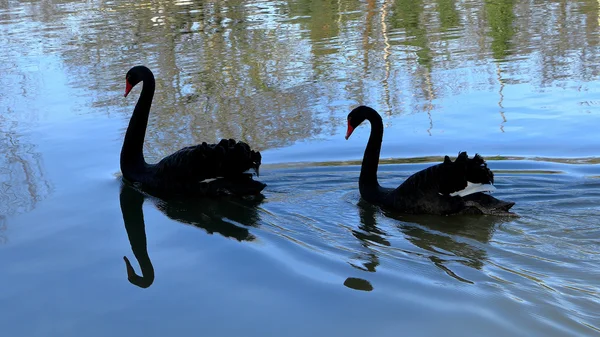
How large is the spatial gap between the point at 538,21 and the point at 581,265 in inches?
359

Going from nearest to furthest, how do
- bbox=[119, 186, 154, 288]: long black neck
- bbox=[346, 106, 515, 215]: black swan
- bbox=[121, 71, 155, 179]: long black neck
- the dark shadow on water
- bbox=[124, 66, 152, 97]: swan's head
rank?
the dark shadow on water < bbox=[119, 186, 154, 288]: long black neck < bbox=[346, 106, 515, 215]: black swan < bbox=[121, 71, 155, 179]: long black neck < bbox=[124, 66, 152, 97]: swan's head

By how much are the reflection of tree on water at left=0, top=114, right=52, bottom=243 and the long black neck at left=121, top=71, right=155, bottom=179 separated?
592mm

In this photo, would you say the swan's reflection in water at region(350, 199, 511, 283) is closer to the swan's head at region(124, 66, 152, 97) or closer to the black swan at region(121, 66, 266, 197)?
the black swan at region(121, 66, 266, 197)

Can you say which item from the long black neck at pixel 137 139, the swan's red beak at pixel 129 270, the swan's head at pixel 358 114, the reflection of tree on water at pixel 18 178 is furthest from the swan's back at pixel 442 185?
the reflection of tree on water at pixel 18 178

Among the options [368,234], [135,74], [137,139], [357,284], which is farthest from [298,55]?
[357,284]

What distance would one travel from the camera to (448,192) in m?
5.22

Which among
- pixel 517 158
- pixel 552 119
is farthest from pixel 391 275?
pixel 552 119

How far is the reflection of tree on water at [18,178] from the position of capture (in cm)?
576

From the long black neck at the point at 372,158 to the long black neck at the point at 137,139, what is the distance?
5.65 ft

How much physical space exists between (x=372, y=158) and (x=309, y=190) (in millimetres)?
518

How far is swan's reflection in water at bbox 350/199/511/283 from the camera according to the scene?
175 inches

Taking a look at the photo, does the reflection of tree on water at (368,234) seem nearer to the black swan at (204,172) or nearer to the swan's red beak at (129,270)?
the black swan at (204,172)

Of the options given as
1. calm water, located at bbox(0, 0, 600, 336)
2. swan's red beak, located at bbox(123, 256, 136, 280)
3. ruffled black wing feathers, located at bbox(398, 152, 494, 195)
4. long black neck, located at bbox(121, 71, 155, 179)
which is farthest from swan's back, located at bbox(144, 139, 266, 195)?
swan's red beak, located at bbox(123, 256, 136, 280)

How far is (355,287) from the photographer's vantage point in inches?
161
